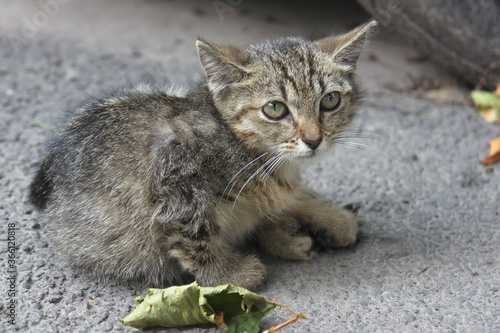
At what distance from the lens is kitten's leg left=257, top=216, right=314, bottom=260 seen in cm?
389

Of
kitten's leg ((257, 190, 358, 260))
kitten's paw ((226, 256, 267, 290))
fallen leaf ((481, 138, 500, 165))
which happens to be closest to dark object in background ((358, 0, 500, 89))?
fallen leaf ((481, 138, 500, 165))

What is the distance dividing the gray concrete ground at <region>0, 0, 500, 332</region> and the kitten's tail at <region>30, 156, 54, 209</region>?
256 mm

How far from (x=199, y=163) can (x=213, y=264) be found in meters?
0.63

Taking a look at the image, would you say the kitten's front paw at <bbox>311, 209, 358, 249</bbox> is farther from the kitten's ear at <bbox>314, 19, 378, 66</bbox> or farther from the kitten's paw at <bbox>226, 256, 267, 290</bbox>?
the kitten's ear at <bbox>314, 19, 378, 66</bbox>

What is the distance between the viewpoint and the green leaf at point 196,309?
3119 millimetres

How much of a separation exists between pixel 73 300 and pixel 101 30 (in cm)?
462

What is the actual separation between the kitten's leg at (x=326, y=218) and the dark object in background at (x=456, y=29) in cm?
234

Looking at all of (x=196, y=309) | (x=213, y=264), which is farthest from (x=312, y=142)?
(x=196, y=309)

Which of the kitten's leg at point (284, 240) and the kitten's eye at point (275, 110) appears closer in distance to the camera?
the kitten's eye at point (275, 110)

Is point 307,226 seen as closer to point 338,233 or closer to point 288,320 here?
point 338,233

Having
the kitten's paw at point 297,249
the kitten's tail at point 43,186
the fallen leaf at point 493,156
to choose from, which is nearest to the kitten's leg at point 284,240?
the kitten's paw at point 297,249

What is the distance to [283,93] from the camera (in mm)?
3592

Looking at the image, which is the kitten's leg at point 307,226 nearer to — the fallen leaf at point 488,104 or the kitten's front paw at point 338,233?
the kitten's front paw at point 338,233

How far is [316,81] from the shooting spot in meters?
3.61
